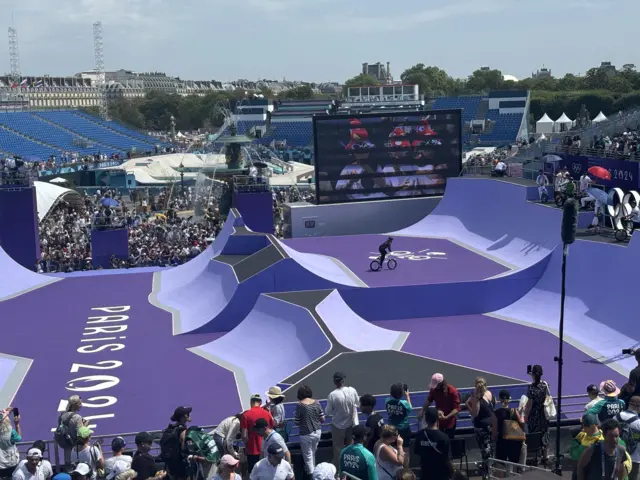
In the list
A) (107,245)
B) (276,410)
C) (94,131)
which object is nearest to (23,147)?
(94,131)

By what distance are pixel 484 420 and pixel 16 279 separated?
18764mm

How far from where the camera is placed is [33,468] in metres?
7.02

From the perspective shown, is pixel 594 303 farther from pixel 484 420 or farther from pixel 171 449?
pixel 171 449

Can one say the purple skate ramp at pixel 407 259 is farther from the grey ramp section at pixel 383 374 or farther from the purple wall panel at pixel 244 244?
the grey ramp section at pixel 383 374

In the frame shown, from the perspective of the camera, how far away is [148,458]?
700 centimetres

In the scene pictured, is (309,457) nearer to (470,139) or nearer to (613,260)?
(613,260)

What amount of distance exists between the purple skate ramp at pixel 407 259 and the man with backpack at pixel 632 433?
11.8 metres

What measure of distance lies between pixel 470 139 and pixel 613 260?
192ft

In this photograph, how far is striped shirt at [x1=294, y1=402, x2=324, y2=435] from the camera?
8.09 metres

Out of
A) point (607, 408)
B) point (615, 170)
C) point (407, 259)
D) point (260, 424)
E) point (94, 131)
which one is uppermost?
point (94, 131)

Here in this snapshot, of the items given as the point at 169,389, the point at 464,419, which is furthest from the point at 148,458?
the point at 169,389

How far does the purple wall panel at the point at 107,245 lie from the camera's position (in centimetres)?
2664

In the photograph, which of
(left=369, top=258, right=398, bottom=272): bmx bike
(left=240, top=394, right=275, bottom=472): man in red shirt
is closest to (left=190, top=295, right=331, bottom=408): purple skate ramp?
(left=240, top=394, right=275, bottom=472): man in red shirt

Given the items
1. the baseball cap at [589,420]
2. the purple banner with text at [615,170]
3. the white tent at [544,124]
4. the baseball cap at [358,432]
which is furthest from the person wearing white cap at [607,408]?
the white tent at [544,124]
